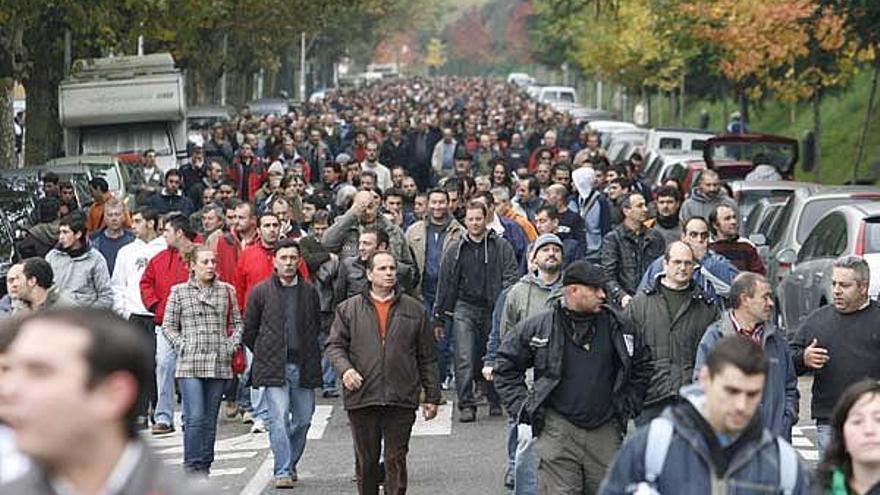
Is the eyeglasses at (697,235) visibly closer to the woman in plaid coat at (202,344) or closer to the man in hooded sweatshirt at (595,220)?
the woman in plaid coat at (202,344)

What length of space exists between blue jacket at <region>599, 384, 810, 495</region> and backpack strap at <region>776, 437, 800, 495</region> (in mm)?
31

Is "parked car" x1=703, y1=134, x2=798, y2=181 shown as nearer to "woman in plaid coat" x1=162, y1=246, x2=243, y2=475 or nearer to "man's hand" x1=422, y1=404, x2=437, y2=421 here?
"woman in plaid coat" x1=162, y1=246, x2=243, y2=475

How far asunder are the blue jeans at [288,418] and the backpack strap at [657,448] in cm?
738

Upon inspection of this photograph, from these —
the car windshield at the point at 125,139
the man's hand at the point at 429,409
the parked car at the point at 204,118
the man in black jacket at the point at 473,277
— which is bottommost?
the man's hand at the point at 429,409

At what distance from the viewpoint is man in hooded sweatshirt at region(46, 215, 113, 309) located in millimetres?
15281

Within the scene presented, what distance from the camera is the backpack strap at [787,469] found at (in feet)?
22.1

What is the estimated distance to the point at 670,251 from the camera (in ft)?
38.2

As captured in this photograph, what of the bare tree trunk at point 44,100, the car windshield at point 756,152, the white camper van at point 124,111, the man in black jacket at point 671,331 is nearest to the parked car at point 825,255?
the man in black jacket at point 671,331

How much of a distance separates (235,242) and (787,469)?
10704 mm

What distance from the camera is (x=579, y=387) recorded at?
10.6 metres

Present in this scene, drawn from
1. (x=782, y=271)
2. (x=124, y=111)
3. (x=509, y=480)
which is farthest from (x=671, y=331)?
(x=124, y=111)

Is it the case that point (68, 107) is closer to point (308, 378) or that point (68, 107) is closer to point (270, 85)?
point (308, 378)

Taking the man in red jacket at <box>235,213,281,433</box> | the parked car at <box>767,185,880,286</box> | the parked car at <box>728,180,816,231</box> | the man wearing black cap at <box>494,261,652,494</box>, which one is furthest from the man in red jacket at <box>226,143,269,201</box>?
the man wearing black cap at <box>494,261,652,494</box>

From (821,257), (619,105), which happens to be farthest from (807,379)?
(619,105)
